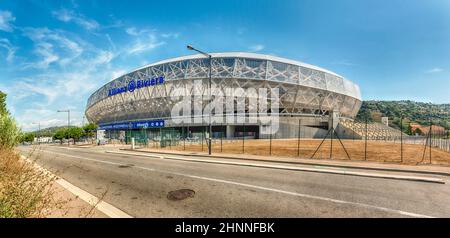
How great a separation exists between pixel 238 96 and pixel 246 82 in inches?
172

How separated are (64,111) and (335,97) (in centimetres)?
7857

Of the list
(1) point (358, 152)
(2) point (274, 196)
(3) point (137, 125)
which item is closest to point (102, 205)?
(2) point (274, 196)

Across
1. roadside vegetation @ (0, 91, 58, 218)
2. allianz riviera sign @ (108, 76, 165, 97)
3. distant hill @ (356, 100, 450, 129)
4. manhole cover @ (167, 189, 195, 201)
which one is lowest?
manhole cover @ (167, 189, 195, 201)

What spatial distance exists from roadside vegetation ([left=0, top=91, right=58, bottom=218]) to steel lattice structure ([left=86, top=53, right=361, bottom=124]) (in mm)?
47550

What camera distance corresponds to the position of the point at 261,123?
5741 centimetres

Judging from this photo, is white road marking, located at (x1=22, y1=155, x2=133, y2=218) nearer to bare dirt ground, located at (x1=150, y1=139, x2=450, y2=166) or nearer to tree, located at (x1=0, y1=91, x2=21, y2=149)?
tree, located at (x1=0, y1=91, x2=21, y2=149)

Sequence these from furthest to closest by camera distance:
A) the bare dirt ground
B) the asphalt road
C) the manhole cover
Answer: the bare dirt ground
the manhole cover
the asphalt road

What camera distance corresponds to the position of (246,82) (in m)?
56.2

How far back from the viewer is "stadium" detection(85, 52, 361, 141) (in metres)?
56.7

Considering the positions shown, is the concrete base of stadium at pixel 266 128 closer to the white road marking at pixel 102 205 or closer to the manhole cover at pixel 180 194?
the white road marking at pixel 102 205

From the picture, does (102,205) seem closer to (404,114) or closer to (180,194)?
(180,194)

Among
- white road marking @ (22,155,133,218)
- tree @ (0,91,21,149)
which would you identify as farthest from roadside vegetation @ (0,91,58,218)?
white road marking @ (22,155,133,218)
